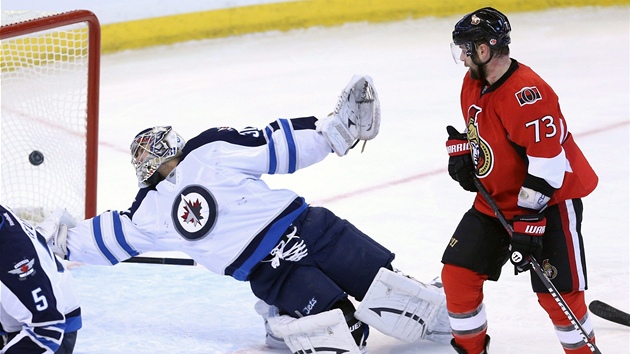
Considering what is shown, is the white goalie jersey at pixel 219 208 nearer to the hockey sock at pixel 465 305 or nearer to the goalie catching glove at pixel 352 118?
the goalie catching glove at pixel 352 118

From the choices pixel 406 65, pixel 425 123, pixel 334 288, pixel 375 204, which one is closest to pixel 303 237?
pixel 334 288

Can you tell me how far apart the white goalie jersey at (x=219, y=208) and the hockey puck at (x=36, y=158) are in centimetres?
99

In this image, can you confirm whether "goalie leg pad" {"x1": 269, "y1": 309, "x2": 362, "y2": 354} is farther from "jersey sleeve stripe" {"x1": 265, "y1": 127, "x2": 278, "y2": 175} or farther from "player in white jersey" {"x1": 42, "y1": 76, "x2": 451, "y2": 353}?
"jersey sleeve stripe" {"x1": 265, "y1": 127, "x2": 278, "y2": 175}

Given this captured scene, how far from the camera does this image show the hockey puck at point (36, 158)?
13.9 feet

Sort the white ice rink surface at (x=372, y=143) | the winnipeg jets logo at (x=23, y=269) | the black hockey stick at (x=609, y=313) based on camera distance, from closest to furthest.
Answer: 1. the winnipeg jets logo at (x=23, y=269)
2. the black hockey stick at (x=609, y=313)
3. the white ice rink surface at (x=372, y=143)

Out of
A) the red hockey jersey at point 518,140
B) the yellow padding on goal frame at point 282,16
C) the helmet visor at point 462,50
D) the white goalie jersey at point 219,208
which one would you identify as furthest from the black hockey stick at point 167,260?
the yellow padding on goal frame at point 282,16

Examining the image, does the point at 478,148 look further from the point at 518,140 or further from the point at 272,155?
the point at 272,155

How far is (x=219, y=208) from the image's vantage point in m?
3.15

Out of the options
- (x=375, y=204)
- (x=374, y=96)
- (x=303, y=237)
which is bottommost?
(x=375, y=204)

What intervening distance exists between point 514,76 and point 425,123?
2870 mm

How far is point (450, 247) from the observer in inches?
120

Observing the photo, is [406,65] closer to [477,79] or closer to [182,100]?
[182,100]

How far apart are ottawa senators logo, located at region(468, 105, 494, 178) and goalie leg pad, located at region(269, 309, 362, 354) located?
571mm

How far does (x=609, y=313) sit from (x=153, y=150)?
153 centimetres
